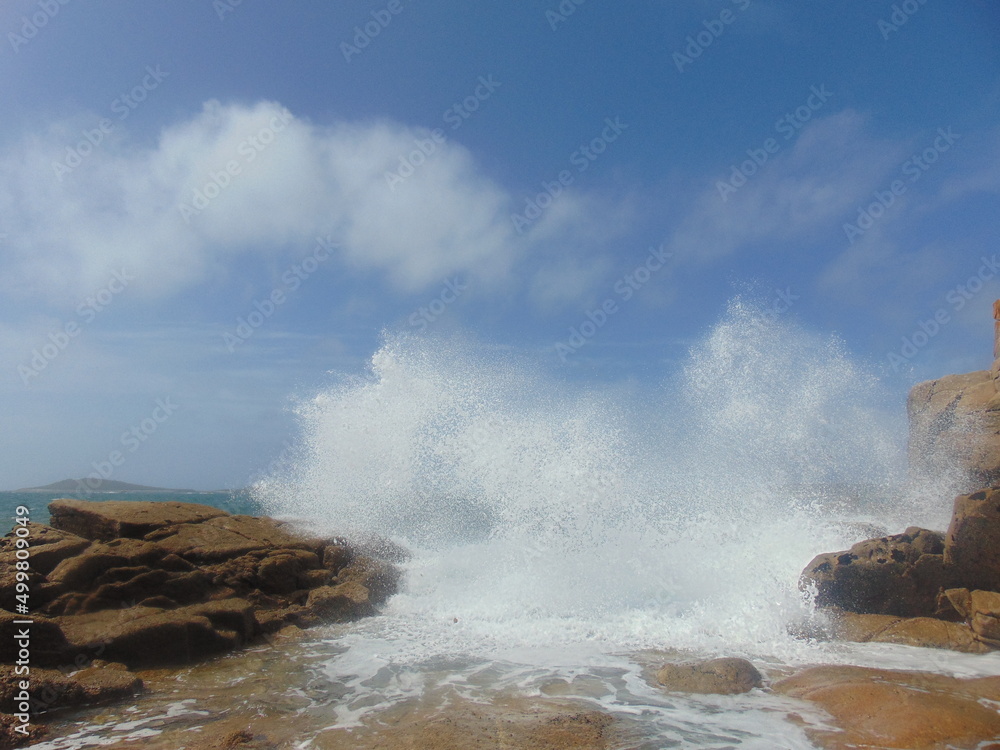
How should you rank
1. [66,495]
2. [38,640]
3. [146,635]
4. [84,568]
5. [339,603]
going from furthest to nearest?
[66,495] < [339,603] < [84,568] < [146,635] < [38,640]

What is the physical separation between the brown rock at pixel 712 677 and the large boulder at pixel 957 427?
6.70 metres

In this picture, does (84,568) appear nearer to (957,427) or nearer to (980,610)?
(980,610)

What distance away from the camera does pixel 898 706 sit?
5727 mm

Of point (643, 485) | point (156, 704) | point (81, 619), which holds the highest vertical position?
point (643, 485)

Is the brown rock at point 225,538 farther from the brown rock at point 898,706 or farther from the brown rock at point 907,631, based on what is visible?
the brown rock at point 907,631

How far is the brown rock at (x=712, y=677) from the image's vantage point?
21.4 ft

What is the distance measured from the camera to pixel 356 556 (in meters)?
12.0

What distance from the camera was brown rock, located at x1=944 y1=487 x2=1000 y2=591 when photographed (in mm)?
8328

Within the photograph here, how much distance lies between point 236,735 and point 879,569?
913cm

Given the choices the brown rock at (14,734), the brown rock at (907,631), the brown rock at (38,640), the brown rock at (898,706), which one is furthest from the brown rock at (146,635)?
the brown rock at (907,631)

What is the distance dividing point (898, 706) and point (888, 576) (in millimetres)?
3699

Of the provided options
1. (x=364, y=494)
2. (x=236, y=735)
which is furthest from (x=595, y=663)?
(x=364, y=494)

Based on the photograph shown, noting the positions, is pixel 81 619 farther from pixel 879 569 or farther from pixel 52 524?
pixel 879 569

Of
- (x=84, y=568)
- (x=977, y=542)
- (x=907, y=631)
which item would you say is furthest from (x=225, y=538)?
(x=977, y=542)
